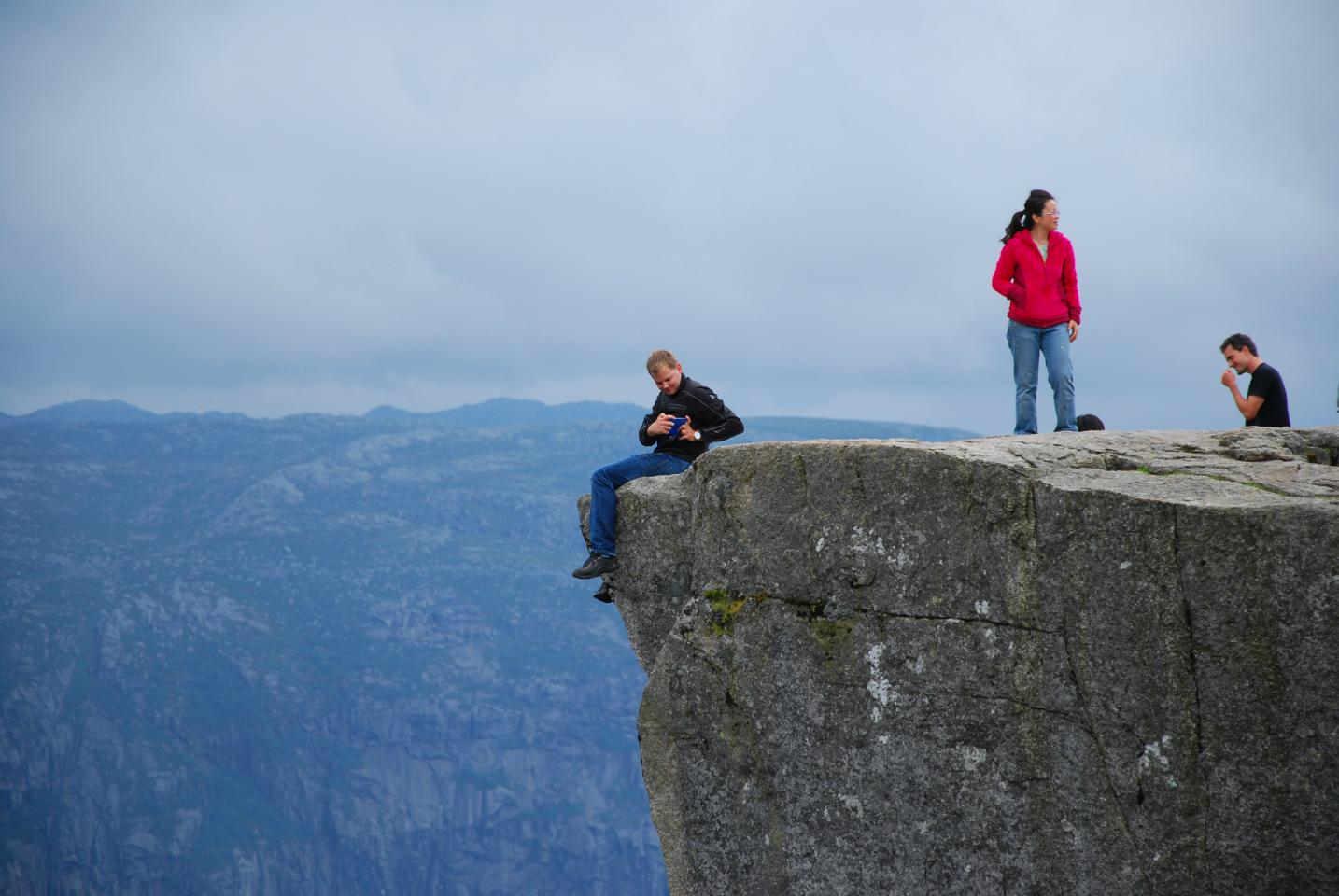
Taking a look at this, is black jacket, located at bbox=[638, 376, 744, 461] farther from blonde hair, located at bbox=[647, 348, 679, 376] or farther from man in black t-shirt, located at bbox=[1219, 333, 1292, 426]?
man in black t-shirt, located at bbox=[1219, 333, 1292, 426]

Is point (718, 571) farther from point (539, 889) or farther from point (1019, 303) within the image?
point (539, 889)

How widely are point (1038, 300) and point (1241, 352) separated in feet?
8.79

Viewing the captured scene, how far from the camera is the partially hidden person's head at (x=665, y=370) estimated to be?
13336mm

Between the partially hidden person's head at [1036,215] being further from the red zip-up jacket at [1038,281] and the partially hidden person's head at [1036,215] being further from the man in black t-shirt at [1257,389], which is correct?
the man in black t-shirt at [1257,389]

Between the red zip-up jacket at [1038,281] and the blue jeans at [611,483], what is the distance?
5.48 metres

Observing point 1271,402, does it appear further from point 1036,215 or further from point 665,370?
point 665,370

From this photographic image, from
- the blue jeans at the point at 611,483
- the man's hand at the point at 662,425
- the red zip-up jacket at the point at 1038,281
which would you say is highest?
the red zip-up jacket at the point at 1038,281

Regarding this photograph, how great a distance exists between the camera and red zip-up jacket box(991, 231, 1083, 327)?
49.5 ft

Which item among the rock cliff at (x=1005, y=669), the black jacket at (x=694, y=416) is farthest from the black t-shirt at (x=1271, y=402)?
the black jacket at (x=694, y=416)

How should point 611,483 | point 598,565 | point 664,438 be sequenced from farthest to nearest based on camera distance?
1. point 664,438
2. point 611,483
3. point 598,565

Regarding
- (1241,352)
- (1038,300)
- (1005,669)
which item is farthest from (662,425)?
(1241,352)

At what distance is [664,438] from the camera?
44.4ft

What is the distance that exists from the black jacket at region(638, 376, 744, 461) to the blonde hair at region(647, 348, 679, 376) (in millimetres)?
304

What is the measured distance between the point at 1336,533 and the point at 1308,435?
3.58m
